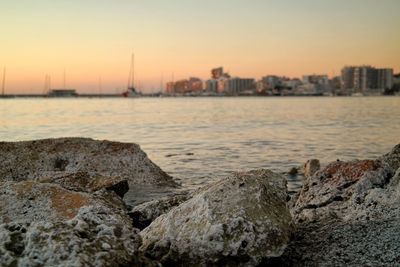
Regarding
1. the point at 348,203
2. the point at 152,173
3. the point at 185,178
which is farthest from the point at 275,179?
the point at 185,178

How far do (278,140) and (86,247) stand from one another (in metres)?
30.0

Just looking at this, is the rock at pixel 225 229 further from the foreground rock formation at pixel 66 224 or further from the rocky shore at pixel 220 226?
the foreground rock formation at pixel 66 224

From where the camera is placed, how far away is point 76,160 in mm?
15516

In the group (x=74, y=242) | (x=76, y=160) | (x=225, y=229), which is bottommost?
(x=76, y=160)

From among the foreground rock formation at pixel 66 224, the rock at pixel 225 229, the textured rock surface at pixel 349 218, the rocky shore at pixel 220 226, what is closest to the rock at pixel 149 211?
the rocky shore at pixel 220 226

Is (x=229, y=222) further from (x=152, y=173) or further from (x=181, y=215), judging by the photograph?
(x=152, y=173)

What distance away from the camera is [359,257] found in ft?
21.1

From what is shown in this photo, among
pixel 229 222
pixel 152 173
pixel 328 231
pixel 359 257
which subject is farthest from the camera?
pixel 152 173

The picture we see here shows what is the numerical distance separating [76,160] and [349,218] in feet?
32.4

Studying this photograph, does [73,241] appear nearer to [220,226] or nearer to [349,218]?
[220,226]

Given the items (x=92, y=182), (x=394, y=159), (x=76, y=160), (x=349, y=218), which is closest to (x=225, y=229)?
(x=349, y=218)

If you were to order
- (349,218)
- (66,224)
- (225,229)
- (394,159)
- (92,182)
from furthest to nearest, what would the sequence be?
1. (394,159)
2. (92,182)
3. (349,218)
4. (225,229)
5. (66,224)

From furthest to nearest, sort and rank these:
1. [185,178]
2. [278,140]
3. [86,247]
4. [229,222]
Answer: [278,140] → [185,178] → [229,222] → [86,247]

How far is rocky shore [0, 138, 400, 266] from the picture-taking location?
16.9ft
